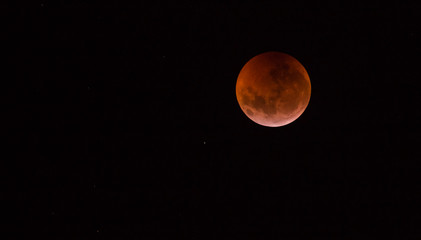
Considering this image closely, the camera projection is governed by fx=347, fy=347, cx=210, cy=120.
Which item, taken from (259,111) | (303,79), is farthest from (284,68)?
(259,111)

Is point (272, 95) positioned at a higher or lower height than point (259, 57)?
lower

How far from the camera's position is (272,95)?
389 centimetres

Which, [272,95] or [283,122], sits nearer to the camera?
[272,95]

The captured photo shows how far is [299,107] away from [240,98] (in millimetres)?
702

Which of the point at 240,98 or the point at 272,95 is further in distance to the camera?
the point at 240,98

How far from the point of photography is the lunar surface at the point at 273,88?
3904 mm

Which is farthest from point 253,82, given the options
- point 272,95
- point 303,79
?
point 303,79

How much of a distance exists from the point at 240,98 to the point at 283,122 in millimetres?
604

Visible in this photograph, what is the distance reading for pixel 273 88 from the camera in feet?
12.8

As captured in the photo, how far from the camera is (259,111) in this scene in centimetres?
406

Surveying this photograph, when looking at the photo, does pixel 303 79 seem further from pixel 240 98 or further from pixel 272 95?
pixel 240 98

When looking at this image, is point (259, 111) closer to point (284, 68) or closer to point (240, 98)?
point (240, 98)

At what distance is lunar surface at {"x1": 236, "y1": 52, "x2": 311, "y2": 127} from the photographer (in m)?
3.90

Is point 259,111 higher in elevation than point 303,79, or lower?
lower
